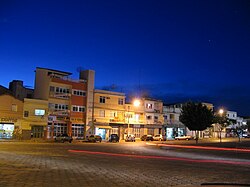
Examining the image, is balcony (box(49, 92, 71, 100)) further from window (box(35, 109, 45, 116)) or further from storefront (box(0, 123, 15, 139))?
storefront (box(0, 123, 15, 139))

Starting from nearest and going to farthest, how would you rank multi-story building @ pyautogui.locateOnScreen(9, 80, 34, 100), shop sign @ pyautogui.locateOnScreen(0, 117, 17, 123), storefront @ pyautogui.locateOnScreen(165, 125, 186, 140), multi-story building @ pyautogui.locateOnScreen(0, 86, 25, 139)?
shop sign @ pyautogui.locateOnScreen(0, 117, 17, 123)
multi-story building @ pyautogui.locateOnScreen(0, 86, 25, 139)
multi-story building @ pyautogui.locateOnScreen(9, 80, 34, 100)
storefront @ pyautogui.locateOnScreen(165, 125, 186, 140)

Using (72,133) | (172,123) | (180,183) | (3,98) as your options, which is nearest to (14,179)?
(180,183)

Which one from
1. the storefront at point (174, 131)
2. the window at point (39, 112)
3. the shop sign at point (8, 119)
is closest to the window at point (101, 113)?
the window at point (39, 112)

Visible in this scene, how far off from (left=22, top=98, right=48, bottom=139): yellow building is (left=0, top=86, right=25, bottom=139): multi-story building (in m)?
1.11

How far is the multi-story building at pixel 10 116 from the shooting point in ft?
185

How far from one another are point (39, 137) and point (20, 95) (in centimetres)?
1266

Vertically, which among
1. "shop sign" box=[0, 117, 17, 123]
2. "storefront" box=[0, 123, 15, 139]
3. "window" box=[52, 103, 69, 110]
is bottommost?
"storefront" box=[0, 123, 15, 139]

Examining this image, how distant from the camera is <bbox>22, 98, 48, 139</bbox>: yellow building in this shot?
59219mm

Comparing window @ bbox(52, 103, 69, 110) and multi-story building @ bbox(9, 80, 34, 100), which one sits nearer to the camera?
window @ bbox(52, 103, 69, 110)

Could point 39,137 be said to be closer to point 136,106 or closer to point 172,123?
point 136,106

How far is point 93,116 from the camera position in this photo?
69.9 metres

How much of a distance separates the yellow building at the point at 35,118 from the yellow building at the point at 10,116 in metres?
1.15

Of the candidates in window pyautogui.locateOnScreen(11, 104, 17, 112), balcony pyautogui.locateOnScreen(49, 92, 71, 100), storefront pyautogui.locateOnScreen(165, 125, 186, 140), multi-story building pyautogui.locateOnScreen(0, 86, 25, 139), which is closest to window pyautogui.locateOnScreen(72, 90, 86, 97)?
balcony pyautogui.locateOnScreen(49, 92, 71, 100)

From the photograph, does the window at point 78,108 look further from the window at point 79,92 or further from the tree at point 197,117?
the tree at point 197,117
